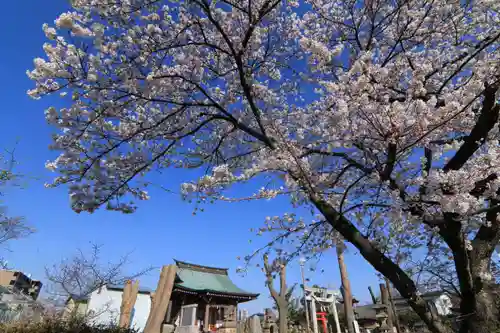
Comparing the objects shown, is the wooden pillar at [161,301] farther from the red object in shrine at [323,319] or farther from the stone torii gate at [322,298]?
the red object in shrine at [323,319]

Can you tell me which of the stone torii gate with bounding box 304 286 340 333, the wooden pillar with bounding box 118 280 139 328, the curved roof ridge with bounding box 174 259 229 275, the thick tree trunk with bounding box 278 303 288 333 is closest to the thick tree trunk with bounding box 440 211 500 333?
the wooden pillar with bounding box 118 280 139 328

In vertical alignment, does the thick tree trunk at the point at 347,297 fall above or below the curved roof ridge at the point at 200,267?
below

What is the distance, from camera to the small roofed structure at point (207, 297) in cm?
1586

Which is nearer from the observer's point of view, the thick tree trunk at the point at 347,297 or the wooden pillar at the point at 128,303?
the wooden pillar at the point at 128,303

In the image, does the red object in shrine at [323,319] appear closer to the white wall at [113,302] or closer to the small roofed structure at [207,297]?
the small roofed structure at [207,297]

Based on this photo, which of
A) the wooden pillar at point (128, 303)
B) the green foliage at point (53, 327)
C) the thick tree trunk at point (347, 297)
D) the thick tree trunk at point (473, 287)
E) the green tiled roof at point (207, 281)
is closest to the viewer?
the thick tree trunk at point (473, 287)

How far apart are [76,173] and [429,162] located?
419 centimetres

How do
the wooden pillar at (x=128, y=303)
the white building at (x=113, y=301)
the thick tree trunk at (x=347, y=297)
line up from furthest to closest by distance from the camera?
the white building at (x=113, y=301) < the thick tree trunk at (x=347, y=297) < the wooden pillar at (x=128, y=303)

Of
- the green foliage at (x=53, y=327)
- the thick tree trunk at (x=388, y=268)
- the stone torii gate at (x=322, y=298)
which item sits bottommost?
the green foliage at (x=53, y=327)

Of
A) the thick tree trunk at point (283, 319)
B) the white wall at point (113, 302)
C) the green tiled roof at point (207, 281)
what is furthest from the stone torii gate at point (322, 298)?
the white wall at point (113, 302)

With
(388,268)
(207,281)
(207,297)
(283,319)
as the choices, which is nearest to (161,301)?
(388,268)

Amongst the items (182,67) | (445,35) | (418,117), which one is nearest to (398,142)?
(418,117)

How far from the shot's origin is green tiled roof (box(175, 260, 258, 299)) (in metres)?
16.4

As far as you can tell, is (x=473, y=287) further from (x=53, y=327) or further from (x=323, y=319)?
(x=323, y=319)
